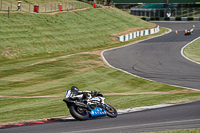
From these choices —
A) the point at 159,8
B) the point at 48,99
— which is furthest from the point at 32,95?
the point at 159,8

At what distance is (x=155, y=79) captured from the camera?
28734mm

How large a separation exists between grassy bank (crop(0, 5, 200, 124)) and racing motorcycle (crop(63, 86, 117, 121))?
2.49m

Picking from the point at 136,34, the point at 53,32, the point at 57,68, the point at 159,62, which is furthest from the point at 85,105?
the point at 136,34

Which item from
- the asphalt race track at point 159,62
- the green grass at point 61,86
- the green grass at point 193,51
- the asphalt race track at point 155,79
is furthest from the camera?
the green grass at point 193,51

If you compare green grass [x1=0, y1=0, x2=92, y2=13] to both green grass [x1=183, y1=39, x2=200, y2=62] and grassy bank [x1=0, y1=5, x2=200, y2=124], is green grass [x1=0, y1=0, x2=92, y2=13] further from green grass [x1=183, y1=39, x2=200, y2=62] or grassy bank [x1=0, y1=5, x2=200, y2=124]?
green grass [x1=183, y1=39, x2=200, y2=62]

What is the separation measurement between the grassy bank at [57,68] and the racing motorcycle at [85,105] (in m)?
2.49

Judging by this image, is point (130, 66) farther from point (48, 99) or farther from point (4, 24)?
point (4, 24)

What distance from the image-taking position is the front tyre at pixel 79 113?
1284cm

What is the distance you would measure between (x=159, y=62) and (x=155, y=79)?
897 cm

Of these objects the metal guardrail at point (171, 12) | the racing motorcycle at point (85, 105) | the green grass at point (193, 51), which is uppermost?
the metal guardrail at point (171, 12)

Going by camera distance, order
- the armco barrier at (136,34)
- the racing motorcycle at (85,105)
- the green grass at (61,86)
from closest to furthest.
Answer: the racing motorcycle at (85,105) → the green grass at (61,86) → the armco barrier at (136,34)

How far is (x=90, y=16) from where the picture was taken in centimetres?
7269

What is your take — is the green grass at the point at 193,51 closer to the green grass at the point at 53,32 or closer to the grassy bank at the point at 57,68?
the grassy bank at the point at 57,68

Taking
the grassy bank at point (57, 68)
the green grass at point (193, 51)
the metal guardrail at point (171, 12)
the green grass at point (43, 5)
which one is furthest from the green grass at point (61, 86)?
the metal guardrail at point (171, 12)
